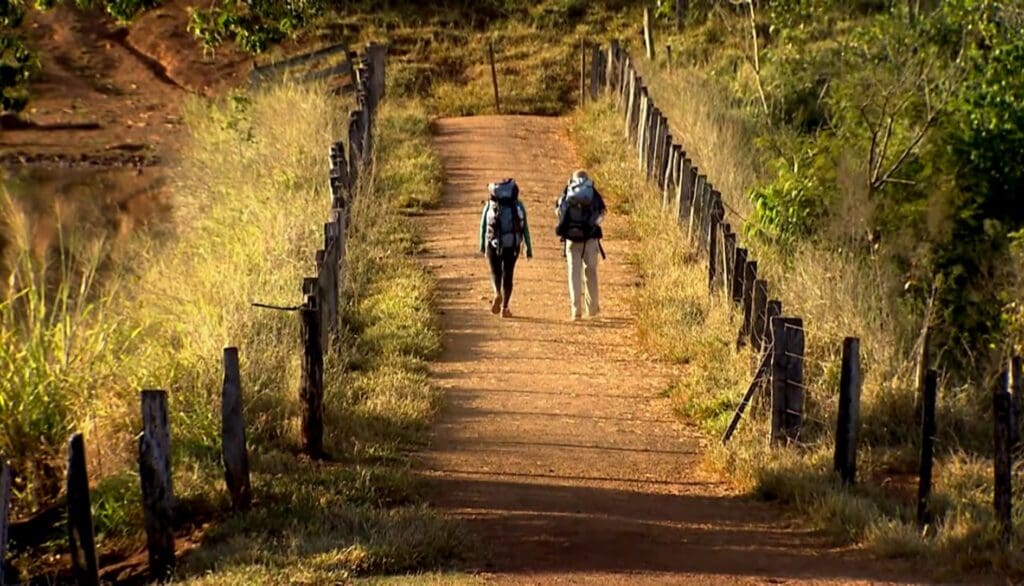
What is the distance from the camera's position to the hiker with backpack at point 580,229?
1531cm

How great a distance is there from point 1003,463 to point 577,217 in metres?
6.76

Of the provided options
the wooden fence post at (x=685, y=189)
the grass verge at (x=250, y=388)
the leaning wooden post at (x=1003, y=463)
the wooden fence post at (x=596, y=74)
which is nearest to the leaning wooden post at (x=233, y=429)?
the grass verge at (x=250, y=388)

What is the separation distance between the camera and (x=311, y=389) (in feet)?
35.4

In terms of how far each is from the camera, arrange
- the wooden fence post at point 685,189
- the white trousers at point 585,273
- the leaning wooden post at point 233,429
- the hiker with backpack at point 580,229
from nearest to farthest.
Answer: the leaning wooden post at point 233,429, the hiker with backpack at point 580,229, the white trousers at point 585,273, the wooden fence post at point 685,189

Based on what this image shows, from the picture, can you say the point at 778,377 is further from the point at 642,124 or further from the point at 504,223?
the point at 642,124

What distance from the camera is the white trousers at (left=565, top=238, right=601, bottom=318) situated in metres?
15.6

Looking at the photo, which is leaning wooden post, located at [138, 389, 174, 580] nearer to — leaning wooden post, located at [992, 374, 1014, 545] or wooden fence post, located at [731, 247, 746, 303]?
leaning wooden post, located at [992, 374, 1014, 545]

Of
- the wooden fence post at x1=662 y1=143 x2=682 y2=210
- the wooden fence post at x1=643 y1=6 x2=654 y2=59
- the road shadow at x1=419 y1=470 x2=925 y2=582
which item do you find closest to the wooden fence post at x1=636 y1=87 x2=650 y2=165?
the wooden fence post at x1=662 y1=143 x2=682 y2=210

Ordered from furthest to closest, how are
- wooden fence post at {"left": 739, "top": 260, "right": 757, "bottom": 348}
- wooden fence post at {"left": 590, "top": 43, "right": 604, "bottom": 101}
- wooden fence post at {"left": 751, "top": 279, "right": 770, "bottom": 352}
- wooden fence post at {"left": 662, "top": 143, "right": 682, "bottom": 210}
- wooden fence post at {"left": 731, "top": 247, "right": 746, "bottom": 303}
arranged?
wooden fence post at {"left": 590, "top": 43, "right": 604, "bottom": 101}
wooden fence post at {"left": 662, "top": 143, "right": 682, "bottom": 210}
wooden fence post at {"left": 731, "top": 247, "right": 746, "bottom": 303}
wooden fence post at {"left": 739, "top": 260, "right": 757, "bottom": 348}
wooden fence post at {"left": 751, "top": 279, "right": 770, "bottom": 352}

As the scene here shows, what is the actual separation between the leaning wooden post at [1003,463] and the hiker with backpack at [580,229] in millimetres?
6470

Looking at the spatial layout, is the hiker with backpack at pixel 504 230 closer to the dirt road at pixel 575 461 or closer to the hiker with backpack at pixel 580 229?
the hiker with backpack at pixel 580 229

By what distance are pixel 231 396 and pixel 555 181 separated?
1448 centimetres

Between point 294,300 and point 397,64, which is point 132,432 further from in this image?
point 397,64

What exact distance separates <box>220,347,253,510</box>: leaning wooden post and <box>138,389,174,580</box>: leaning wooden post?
2.10 ft
